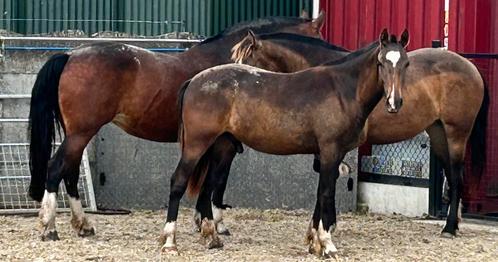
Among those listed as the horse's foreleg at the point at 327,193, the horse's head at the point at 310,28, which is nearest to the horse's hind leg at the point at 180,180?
the horse's foreleg at the point at 327,193

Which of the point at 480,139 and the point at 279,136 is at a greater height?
the point at 279,136

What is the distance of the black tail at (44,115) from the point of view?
29.3ft

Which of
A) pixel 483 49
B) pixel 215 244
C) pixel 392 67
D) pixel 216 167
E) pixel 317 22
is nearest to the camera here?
pixel 392 67

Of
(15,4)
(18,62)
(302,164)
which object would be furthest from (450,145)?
(15,4)

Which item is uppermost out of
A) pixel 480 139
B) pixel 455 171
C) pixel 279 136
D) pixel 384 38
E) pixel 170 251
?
pixel 384 38

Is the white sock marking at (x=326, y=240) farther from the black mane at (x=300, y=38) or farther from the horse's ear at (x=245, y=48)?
the black mane at (x=300, y=38)

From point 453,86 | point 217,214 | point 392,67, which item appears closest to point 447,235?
point 453,86

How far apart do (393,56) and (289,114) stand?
94 cm

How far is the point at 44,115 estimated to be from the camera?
9000mm

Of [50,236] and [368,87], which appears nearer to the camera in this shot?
[368,87]

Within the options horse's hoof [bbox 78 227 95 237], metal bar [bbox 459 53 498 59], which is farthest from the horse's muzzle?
metal bar [bbox 459 53 498 59]

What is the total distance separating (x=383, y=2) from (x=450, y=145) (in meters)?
2.83

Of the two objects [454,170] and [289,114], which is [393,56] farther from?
[454,170]

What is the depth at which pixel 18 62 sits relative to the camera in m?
11.6
